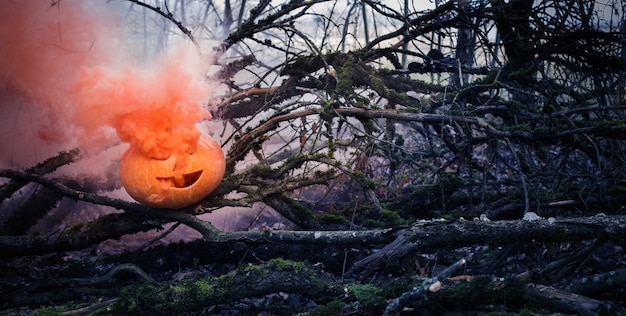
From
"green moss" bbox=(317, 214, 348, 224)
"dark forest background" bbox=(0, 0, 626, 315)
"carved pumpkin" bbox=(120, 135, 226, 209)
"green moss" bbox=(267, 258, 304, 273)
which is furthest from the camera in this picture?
"green moss" bbox=(317, 214, 348, 224)

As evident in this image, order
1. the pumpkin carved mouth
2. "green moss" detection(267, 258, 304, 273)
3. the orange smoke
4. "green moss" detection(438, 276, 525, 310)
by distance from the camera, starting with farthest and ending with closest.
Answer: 1. the pumpkin carved mouth
2. the orange smoke
3. "green moss" detection(267, 258, 304, 273)
4. "green moss" detection(438, 276, 525, 310)

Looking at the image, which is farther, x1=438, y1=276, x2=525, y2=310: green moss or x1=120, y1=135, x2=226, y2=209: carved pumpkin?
x1=120, y1=135, x2=226, y2=209: carved pumpkin

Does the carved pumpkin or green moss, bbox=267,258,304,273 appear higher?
the carved pumpkin

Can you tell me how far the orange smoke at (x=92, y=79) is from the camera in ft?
13.0

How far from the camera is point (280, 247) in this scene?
4797 millimetres

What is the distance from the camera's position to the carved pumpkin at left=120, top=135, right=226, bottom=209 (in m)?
4.24

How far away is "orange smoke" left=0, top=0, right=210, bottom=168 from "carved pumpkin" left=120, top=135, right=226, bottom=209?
11cm

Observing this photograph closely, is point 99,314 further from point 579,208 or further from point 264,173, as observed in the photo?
point 579,208

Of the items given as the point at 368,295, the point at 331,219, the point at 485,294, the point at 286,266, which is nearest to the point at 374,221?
the point at 331,219

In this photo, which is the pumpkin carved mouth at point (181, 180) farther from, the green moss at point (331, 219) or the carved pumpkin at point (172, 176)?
the green moss at point (331, 219)

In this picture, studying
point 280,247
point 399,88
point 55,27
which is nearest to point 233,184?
point 280,247

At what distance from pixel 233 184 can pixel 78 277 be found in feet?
6.00

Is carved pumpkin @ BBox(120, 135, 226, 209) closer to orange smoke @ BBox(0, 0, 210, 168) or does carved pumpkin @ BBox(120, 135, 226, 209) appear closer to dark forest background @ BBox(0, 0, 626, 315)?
orange smoke @ BBox(0, 0, 210, 168)

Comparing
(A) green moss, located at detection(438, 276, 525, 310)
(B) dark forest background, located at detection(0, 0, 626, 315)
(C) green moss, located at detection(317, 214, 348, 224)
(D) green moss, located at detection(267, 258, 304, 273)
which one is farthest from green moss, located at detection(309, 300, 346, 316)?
(C) green moss, located at detection(317, 214, 348, 224)
